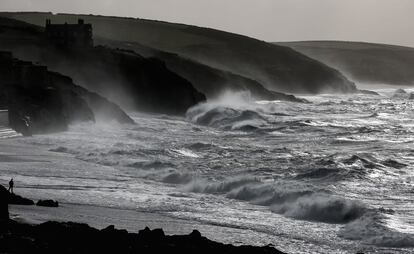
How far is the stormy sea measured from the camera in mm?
24281

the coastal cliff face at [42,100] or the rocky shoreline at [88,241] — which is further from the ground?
the coastal cliff face at [42,100]

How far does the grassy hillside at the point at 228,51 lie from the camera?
145 metres

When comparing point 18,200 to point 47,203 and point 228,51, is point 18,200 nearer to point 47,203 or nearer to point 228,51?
point 47,203

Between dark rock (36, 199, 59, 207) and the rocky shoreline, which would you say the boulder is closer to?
dark rock (36, 199, 59, 207)

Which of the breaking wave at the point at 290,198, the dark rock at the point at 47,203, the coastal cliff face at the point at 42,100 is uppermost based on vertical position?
the coastal cliff face at the point at 42,100

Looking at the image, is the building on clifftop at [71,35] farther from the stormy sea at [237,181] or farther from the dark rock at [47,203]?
the dark rock at [47,203]

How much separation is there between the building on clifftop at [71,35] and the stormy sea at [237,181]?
25062mm

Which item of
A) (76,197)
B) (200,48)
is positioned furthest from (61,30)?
(200,48)

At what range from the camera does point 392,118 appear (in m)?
76.9

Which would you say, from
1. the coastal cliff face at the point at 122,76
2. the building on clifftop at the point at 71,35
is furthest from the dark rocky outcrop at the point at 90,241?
the building on clifftop at the point at 71,35

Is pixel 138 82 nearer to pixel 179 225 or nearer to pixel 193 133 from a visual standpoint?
pixel 193 133

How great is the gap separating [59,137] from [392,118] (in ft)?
120

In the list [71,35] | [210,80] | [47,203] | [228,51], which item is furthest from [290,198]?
[228,51]

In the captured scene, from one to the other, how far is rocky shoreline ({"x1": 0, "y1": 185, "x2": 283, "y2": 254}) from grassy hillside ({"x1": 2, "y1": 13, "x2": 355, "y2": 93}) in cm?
12231
